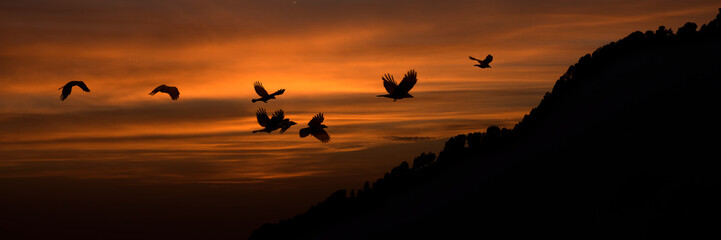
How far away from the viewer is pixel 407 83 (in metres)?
32.8

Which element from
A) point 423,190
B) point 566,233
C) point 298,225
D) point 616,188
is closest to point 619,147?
point 616,188

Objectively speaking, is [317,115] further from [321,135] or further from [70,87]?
[70,87]

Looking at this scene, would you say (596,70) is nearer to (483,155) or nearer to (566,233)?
(483,155)

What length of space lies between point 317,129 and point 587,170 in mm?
14878

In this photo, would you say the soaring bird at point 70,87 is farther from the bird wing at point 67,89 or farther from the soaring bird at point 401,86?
the soaring bird at point 401,86

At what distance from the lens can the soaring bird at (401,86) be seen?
108 feet

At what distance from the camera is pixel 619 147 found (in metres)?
22.8

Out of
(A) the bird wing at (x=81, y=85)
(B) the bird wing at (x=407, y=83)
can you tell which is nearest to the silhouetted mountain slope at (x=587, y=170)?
(B) the bird wing at (x=407, y=83)

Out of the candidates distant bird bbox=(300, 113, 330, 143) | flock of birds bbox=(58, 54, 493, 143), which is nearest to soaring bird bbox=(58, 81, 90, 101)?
flock of birds bbox=(58, 54, 493, 143)

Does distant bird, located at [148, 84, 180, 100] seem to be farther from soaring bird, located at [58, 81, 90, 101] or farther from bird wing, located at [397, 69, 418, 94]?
bird wing, located at [397, 69, 418, 94]

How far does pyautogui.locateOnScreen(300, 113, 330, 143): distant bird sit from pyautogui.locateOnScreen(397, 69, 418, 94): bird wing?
12.3 feet

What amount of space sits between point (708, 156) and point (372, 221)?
841cm

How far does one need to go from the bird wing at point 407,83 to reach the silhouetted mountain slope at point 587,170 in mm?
6532

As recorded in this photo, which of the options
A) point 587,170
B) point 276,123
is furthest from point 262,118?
point 587,170
